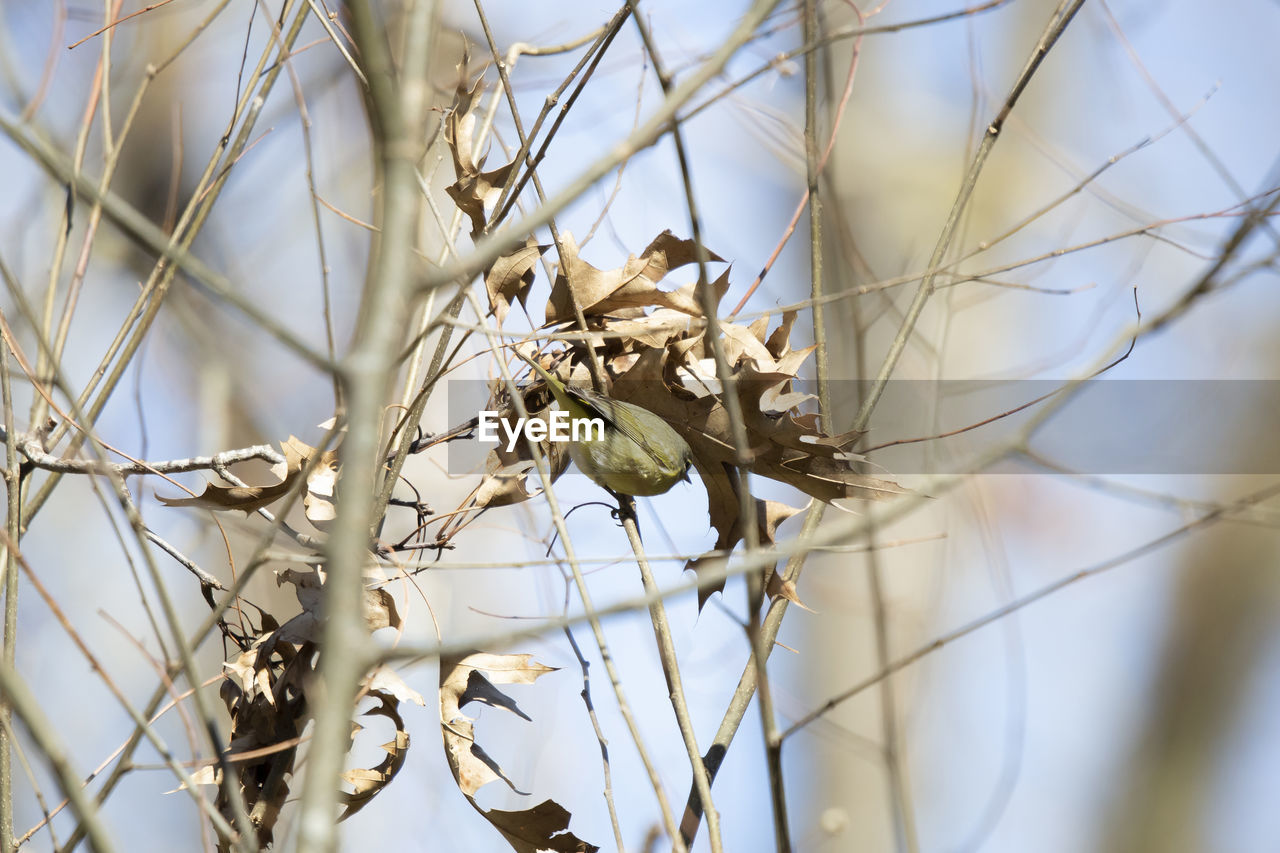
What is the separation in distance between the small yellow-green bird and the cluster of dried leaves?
3 centimetres

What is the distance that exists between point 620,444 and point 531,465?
0.14 m

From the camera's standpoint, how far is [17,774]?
3943 mm

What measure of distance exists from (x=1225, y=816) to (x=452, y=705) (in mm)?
5767

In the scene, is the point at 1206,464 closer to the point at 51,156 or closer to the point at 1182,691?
the point at 1182,691

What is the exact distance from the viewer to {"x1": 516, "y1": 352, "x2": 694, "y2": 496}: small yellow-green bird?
146cm

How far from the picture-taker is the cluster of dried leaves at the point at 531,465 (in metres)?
1.32

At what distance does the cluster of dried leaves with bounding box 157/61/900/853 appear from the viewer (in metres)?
1.32

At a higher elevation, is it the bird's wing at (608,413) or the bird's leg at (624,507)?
the bird's wing at (608,413)

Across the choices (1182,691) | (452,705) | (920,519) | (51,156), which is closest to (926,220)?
(920,519)

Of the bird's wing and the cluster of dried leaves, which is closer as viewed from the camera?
the cluster of dried leaves

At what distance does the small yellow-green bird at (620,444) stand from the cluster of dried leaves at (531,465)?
3cm
